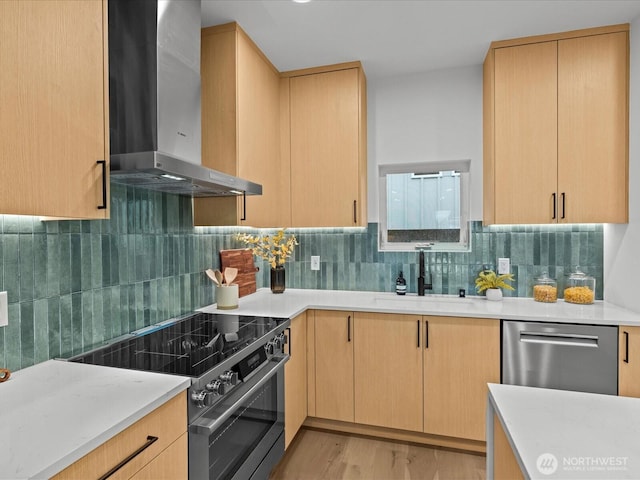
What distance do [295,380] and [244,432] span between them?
689 mm

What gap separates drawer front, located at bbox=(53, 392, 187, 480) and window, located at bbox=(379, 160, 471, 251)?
2.15m

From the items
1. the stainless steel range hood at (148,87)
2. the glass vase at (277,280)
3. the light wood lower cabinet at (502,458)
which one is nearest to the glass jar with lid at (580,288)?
the light wood lower cabinet at (502,458)

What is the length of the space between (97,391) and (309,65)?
2443mm

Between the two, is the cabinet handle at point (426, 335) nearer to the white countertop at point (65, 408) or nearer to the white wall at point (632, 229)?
the white wall at point (632, 229)

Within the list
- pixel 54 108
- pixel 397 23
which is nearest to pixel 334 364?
pixel 54 108

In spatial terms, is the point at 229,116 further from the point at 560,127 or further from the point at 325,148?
the point at 560,127

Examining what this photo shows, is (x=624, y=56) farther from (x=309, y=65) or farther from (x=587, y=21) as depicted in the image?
(x=309, y=65)

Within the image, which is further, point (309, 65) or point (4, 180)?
point (309, 65)

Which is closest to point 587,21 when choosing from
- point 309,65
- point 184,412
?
point 309,65

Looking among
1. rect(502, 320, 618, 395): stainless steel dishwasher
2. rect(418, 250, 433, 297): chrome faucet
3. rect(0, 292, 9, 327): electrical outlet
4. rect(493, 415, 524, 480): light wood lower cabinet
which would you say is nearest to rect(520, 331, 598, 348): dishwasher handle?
rect(502, 320, 618, 395): stainless steel dishwasher

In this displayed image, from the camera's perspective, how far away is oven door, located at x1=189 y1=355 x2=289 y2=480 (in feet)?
4.06

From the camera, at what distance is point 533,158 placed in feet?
7.63

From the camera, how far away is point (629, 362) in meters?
1.93

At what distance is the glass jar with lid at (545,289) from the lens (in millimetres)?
2428
